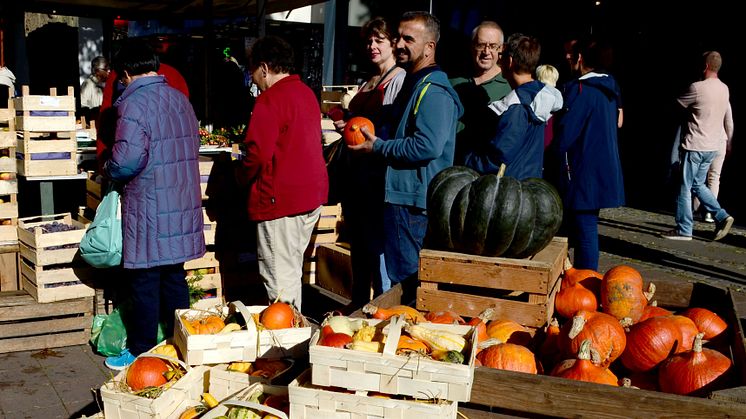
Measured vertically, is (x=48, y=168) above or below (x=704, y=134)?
below

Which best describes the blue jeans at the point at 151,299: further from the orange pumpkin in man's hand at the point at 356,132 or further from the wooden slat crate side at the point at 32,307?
the orange pumpkin in man's hand at the point at 356,132

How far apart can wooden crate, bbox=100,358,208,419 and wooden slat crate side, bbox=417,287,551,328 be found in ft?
3.64

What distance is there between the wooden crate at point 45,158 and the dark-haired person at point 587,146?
3.91 metres

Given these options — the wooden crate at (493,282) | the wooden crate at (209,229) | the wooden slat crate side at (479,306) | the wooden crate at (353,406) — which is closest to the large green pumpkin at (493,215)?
the wooden crate at (493,282)

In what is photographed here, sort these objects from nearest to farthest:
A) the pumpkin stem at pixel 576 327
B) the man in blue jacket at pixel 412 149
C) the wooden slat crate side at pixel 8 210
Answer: the pumpkin stem at pixel 576 327 → the man in blue jacket at pixel 412 149 → the wooden slat crate side at pixel 8 210

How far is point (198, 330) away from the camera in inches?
134

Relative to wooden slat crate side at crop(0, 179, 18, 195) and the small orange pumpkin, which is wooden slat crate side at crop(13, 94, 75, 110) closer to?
wooden slat crate side at crop(0, 179, 18, 195)

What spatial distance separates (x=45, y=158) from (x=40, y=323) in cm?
152

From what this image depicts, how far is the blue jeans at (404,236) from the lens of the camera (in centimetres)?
448

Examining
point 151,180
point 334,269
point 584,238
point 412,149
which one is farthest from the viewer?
point 334,269


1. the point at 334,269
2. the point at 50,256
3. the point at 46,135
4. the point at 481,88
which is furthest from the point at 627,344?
the point at 46,135

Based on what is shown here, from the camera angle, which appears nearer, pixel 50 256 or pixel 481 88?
pixel 481 88

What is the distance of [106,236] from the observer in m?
4.75

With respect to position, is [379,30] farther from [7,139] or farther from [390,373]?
[7,139]
